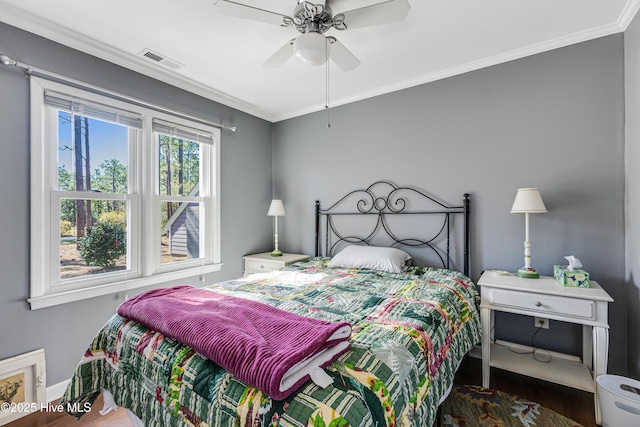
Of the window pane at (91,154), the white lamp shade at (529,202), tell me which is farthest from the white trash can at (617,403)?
the window pane at (91,154)

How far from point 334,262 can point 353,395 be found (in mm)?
1854

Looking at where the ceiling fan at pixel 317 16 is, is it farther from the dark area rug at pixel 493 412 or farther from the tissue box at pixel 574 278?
A: the dark area rug at pixel 493 412

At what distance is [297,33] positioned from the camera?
213 centimetres

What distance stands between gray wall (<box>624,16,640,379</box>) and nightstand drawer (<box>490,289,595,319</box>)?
0.42 metres

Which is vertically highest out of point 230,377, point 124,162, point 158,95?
→ point 158,95

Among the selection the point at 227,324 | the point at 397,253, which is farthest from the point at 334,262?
the point at 227,324

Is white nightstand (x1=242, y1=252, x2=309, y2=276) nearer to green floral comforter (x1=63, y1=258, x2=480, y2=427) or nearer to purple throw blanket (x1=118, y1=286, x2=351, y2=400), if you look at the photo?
green floral comforter (x1=63, y1=258, x2=480, y2=427)

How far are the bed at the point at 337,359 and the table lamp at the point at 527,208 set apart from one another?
0.40 meters

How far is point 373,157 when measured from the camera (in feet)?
10.1

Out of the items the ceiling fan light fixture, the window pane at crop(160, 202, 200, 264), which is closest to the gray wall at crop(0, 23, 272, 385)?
the window pane at crop(160, 202, 200, 264)

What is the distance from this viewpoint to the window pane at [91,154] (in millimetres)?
2137

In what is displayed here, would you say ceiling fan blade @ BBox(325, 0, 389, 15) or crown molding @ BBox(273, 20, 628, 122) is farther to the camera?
crown molding @ BBox(273, 20, 628, 122)

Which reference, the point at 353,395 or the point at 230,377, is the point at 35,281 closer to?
the point at 230,377

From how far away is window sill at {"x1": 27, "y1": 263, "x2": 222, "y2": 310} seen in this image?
197 centimetres
